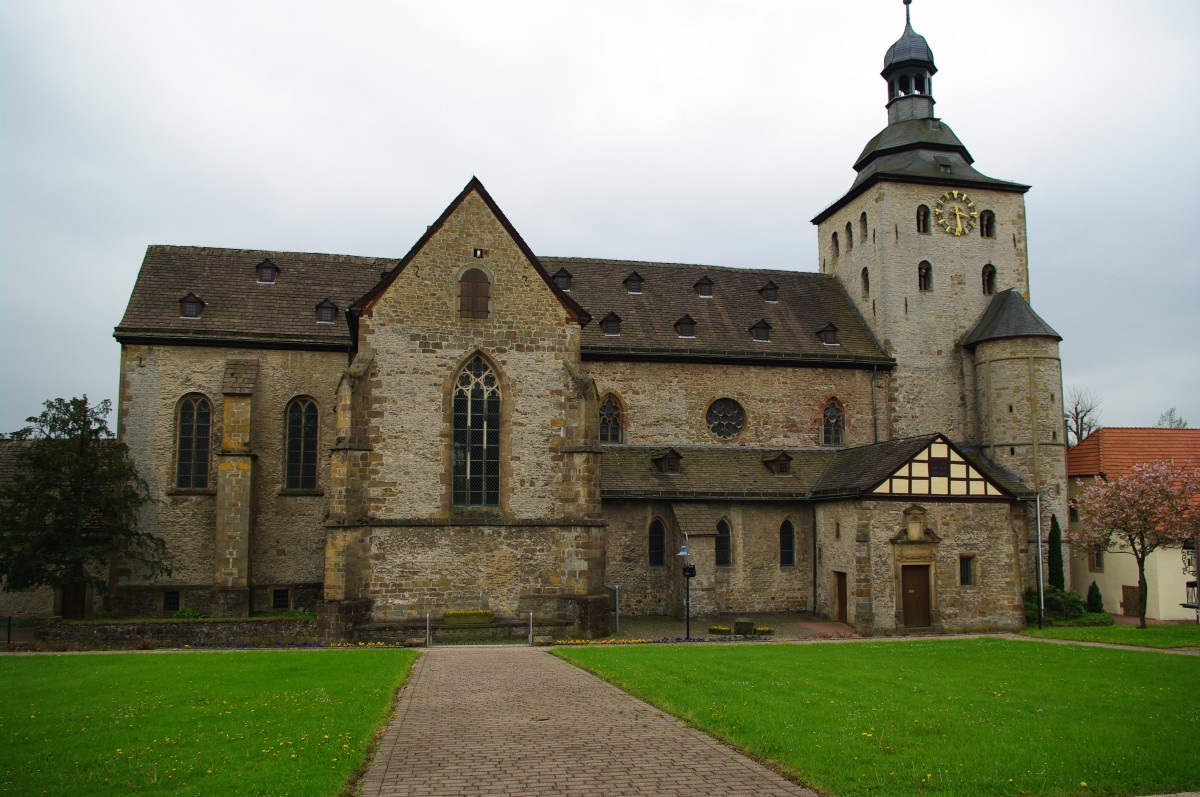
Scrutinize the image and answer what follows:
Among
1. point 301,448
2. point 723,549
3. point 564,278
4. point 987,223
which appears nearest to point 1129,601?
point 987,223

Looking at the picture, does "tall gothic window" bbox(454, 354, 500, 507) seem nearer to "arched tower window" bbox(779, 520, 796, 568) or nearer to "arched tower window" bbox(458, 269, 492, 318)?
"arched tower window" bbox(458, 269, 492, 318)

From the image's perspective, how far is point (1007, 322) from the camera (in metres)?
36.3

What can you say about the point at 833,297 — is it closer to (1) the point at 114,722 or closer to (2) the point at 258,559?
(2) the point at 258,559

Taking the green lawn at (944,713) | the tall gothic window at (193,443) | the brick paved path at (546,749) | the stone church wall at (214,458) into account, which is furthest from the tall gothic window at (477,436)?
the tall gothic window at (193,443)

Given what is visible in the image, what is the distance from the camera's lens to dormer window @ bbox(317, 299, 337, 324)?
33812 millimetres

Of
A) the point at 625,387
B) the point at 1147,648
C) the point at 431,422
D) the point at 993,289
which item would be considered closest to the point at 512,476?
the point at 431,422

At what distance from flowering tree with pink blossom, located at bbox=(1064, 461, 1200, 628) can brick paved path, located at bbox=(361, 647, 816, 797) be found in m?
21.8

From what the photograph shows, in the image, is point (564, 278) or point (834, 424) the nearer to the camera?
point (834, 424)

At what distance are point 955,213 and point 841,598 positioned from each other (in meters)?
17.7

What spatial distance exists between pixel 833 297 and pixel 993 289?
6540 mm

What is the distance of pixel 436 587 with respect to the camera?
26594 mm

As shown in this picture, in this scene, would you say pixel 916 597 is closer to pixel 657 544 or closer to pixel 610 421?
pixel 657 544

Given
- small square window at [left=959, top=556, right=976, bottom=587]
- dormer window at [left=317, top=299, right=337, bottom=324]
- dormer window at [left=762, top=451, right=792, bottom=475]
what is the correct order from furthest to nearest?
1. dormer window at [left=762, top=451, right=792, bottom=475]
2. dormer window at [left=317, top=299, right=337, bottom=324]
3. small square window at [left=959, top=556, right=976, bottom=587]

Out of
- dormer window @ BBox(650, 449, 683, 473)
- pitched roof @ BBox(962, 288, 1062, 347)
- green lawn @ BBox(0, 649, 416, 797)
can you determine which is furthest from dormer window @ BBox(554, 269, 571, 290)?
green lawn @ BBox(0, 649, 416, 797)
